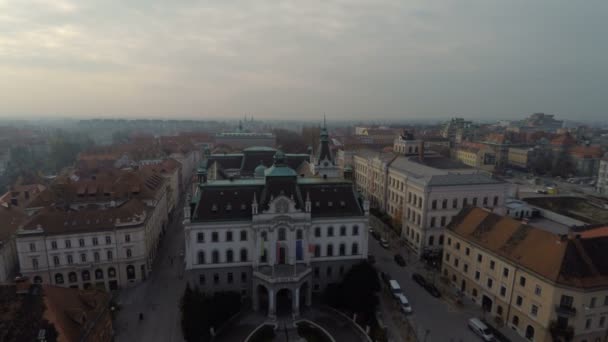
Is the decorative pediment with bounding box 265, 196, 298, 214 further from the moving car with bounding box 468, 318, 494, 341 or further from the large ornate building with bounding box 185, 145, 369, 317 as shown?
the moving car with bounding box 468, 318, 494, 341

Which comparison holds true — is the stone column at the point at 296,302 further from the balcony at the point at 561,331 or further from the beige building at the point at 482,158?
the beige building at the point at 482,158

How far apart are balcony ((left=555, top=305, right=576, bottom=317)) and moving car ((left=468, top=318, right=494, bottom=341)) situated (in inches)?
334

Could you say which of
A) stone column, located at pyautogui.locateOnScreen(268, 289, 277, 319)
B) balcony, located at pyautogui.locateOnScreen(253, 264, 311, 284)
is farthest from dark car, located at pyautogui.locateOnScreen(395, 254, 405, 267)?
stone column, located at pyautogui.locateOnScreen(268, 289, 277, 319)

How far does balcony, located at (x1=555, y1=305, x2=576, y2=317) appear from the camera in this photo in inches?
1521

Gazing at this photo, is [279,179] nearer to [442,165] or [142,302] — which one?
[142,302]

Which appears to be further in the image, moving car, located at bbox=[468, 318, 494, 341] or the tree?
the tree

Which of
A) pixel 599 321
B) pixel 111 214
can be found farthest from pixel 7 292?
pixel 599 321

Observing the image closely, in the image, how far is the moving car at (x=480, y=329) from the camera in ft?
142

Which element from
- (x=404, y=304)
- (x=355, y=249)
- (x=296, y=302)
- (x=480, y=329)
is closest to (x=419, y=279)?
(x=404, y=304)

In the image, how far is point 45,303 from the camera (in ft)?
104

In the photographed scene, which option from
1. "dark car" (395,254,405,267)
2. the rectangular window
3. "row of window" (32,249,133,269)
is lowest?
"dark car" (395,254,405,267)

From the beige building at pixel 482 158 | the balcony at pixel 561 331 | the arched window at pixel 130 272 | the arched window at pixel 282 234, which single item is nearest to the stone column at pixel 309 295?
the arched window at pixel 282 234

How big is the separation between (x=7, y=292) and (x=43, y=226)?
2427 cm

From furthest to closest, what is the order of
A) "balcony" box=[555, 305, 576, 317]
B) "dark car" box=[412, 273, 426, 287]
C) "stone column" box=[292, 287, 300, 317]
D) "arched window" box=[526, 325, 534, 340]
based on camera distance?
1. "dark car" box=[412, 273, 426, 287]
2. "stone column" box=[292, 287, 300, 317]
3. "arched window" box=[526, 325, 534, 340]
4. "balcony" box=[555, 305, 576, 317]
